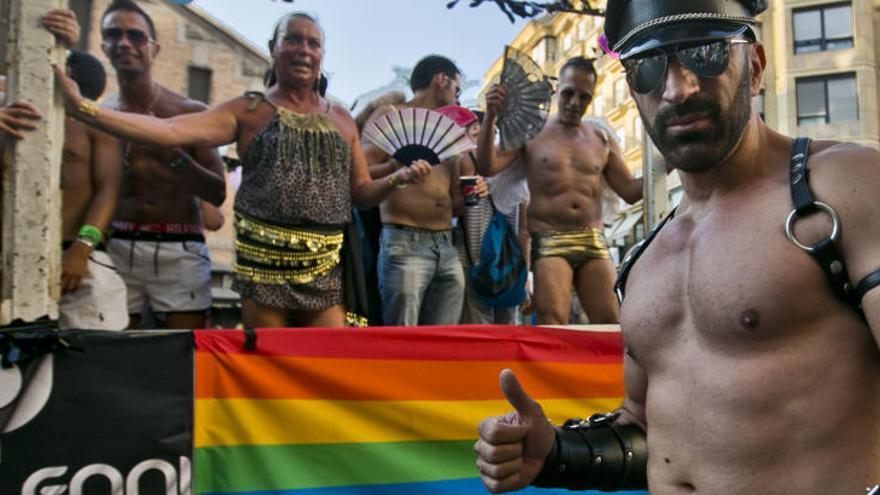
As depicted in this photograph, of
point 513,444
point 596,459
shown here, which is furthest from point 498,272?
point 513,444

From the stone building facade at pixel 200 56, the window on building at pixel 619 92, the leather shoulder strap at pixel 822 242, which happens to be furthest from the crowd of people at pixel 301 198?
the window on building at pixel 619 92

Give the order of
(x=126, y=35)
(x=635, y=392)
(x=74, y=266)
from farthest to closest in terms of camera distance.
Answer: (x=126, y=35), (x=74, y=266), (x=635, y=392)

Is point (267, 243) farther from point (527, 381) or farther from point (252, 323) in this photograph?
point (527, 381)

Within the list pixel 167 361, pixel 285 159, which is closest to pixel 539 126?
pixel 285 159

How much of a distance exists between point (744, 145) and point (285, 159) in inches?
94.8

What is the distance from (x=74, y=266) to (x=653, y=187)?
3.37 metres

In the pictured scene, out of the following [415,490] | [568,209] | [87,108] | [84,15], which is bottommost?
[415,490]

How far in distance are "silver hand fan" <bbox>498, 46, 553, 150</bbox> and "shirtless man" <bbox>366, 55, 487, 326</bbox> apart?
423 millimetres

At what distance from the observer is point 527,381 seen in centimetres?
358

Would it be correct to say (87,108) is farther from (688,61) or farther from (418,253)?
(688,61)

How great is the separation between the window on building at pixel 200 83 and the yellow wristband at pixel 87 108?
17085 millimetres

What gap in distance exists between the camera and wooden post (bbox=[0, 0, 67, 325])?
9.13 feet

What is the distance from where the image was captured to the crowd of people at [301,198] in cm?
362

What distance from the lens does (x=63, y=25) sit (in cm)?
290
